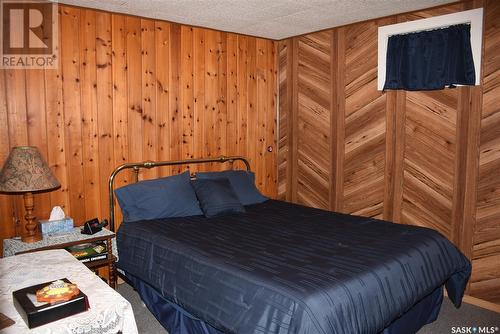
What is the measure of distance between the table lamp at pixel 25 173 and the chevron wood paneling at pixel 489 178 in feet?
10.9

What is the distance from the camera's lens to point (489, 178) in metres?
3.21

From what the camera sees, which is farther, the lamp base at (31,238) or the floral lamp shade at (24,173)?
the lamp base at (31,238)

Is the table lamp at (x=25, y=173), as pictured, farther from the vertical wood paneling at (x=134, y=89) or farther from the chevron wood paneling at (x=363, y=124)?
the chevron wood paneling at (x=363, y=124)

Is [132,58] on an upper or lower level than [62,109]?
upper

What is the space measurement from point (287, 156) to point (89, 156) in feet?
7.45

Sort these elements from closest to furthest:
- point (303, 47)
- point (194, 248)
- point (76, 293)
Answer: point (76, 293), point (194, 248), point (303, 47)

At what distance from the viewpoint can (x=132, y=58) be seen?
3645 mm

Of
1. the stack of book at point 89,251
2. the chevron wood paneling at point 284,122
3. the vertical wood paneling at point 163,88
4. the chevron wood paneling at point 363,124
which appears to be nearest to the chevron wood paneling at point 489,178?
the chevron wood paneling at point 363,124

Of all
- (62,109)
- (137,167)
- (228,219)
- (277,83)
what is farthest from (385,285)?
(277,83)

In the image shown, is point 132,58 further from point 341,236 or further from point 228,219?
point 341,236

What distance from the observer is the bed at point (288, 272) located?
6.60ft

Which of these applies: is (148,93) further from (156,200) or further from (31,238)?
(31,238)

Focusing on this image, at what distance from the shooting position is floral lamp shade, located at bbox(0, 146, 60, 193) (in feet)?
8.88

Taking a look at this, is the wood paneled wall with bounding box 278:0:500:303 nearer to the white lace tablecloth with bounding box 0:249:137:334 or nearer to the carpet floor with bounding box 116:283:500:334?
the carpet floor with bounding box 116:283:500:334
